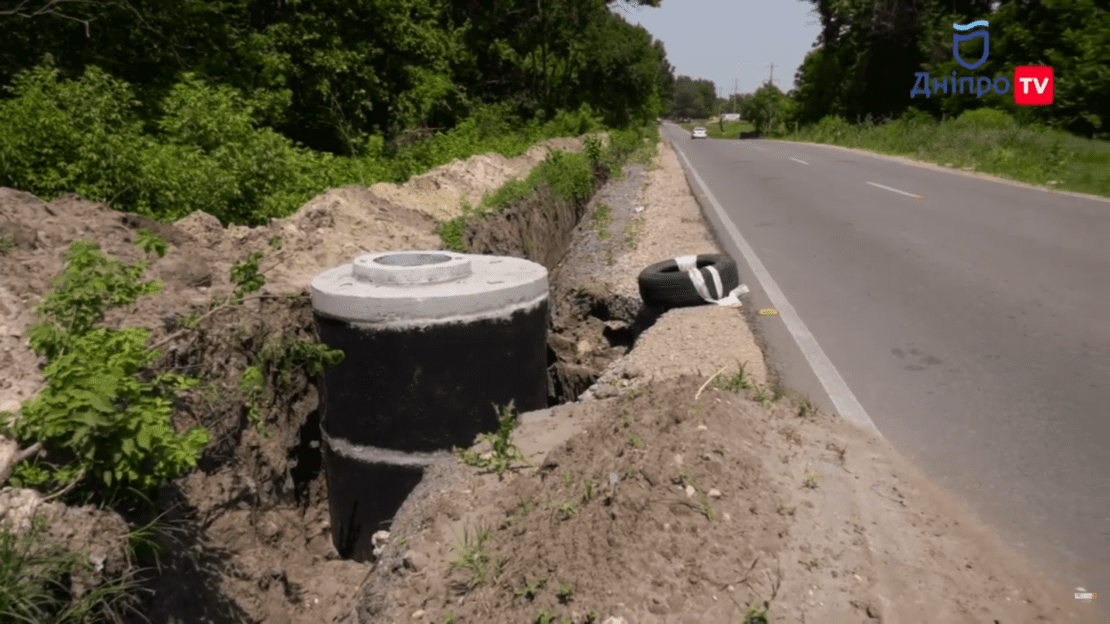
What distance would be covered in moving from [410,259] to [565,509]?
2696 millimetres

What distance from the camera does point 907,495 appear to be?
11.2 feet

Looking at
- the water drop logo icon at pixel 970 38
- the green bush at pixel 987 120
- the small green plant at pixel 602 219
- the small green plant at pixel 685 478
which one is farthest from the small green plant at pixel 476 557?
the water drop logo icon at pixel 970 38

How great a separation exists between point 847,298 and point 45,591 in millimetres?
5808

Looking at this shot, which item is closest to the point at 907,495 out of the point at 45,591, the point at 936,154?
the point at 45,591

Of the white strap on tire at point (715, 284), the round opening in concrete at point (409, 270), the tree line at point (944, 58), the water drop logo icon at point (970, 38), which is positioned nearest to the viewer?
the round opening in concrete at point (409, 270)

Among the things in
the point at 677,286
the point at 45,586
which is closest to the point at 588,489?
the point at 45,586

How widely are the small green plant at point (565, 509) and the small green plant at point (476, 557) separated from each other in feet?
1.01

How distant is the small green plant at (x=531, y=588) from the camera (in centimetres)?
286

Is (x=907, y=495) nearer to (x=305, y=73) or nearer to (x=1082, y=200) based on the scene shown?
(x=1082, y=200)

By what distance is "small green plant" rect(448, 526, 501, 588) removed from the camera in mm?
3088

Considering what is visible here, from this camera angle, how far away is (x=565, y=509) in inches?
129

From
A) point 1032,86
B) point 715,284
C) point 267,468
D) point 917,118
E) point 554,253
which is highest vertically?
point 1032,86

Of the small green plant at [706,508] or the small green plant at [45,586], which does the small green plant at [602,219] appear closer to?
the small green plant at [706,508]

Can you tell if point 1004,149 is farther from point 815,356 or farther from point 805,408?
point 805,408
